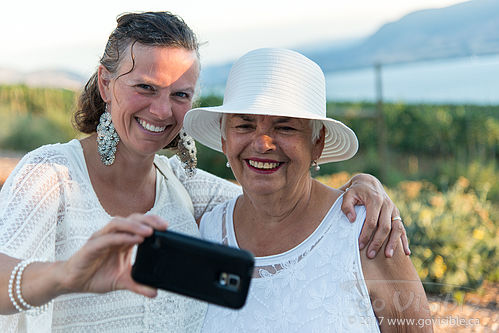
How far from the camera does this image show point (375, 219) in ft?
7.57

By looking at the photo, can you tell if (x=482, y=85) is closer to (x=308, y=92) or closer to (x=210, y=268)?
(x=308, y=92)

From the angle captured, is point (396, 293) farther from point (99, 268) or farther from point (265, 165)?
point (99, 268)

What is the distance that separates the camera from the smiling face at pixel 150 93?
2.48 m

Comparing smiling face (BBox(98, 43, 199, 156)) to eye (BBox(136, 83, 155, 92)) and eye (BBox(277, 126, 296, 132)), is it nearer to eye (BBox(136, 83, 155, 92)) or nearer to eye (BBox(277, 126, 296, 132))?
eye (BBox(136, 83, 155, 92))

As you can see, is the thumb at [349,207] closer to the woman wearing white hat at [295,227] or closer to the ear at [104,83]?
the woman wearing white hat at [295,227]

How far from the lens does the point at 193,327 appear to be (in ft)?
8.42

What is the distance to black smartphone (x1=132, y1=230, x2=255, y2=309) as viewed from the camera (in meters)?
1.41

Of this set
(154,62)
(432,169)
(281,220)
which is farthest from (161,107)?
(432,169)

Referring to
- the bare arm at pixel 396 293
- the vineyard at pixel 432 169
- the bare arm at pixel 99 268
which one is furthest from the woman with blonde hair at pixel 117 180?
the vineyard at pixel 432 169

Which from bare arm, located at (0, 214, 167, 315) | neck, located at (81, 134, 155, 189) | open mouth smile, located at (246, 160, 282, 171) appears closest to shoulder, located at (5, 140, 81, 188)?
neck, located at (81, 134, 155, 189)

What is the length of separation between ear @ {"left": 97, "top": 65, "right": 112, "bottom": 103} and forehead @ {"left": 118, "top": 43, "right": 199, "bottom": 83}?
0.54 ft

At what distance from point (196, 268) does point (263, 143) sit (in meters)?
0.98

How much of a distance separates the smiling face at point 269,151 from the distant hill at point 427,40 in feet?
19.7

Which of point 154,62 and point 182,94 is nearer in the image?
point 154,62
